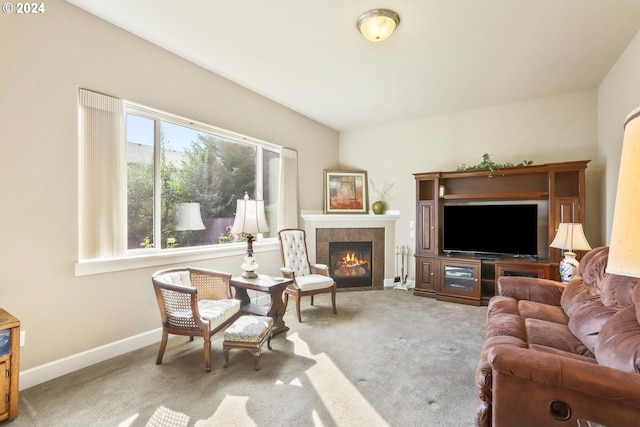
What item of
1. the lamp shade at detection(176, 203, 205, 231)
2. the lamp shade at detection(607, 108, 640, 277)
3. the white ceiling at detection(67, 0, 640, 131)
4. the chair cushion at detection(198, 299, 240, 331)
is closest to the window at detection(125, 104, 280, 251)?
the lamp shade at detection(176, 203, 205, 231)

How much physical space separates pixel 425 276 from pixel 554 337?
2703mm

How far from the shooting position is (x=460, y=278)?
4.41 metres

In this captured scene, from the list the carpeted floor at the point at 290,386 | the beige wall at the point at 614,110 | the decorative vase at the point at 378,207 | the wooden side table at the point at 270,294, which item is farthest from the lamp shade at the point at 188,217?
the beige wall at the point at 614,110

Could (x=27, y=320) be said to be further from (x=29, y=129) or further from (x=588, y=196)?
(x=588, y=196)

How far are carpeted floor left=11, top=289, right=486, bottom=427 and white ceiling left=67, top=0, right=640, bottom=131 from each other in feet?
9.63

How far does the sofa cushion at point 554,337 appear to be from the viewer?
1903 millimetres

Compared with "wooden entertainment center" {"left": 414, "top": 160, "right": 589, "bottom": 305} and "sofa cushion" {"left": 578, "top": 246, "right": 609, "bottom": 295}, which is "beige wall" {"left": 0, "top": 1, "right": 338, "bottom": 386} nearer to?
"wooden entertainment center" {"left": 414, "top": 160, "right": 589, "bottom": 305}

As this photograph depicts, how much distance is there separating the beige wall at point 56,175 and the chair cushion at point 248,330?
1056 millimetres

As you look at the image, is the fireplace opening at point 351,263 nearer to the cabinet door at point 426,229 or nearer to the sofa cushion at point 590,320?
the cabinet door at point 426,229

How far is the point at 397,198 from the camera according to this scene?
5.39 metres

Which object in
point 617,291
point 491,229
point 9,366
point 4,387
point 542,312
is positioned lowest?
point 4,387

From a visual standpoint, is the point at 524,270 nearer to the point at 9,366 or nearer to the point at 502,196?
the point at 502,196

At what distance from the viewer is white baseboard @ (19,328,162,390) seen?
87.3 inches

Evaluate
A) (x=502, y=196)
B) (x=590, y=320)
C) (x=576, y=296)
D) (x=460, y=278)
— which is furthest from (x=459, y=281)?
(x=590, y=320)
